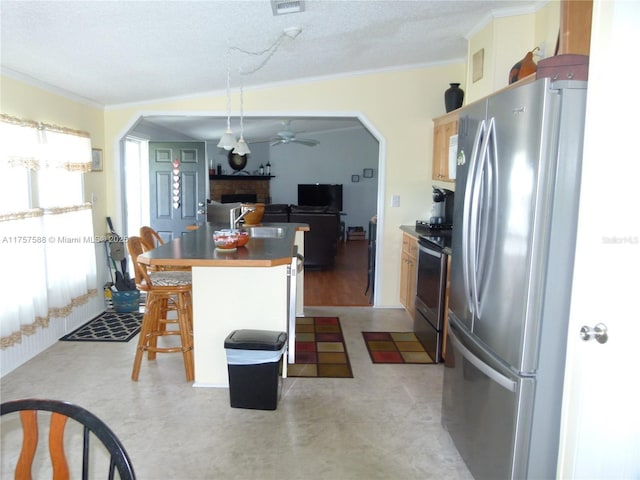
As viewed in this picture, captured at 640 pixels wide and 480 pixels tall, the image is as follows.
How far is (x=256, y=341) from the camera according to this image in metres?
2.67

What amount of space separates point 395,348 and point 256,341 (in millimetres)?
1554

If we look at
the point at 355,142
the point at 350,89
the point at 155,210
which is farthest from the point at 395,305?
the point at 355,142

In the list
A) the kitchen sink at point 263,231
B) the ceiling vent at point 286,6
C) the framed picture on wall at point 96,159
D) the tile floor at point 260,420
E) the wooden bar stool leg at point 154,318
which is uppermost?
the ceiling vent at point 286,6

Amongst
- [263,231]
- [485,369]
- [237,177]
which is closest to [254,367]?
[485,369]

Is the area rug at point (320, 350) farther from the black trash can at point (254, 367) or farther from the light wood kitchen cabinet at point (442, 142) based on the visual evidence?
the light wood kitchen cabinet at point (442, 142)

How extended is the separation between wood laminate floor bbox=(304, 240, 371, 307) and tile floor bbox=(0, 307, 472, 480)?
1.64 metres

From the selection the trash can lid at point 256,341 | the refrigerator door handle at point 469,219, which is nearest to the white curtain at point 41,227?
the trash can lid at point 256,341

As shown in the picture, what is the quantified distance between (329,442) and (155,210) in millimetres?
4599

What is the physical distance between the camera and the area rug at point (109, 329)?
3.92 meters

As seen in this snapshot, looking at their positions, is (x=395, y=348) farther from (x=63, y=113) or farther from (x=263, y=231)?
(x=63, y=113)

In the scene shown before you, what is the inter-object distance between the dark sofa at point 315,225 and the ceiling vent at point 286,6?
4340mm

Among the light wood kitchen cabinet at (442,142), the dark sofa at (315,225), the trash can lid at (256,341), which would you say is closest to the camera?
the trash can lid at (256,341)

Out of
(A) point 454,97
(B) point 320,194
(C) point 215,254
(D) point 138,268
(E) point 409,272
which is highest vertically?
(A) point 454,97

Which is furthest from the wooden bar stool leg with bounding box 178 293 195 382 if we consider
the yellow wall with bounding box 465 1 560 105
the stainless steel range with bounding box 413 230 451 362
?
the yellow wall with bounding box 465 1 560 105
